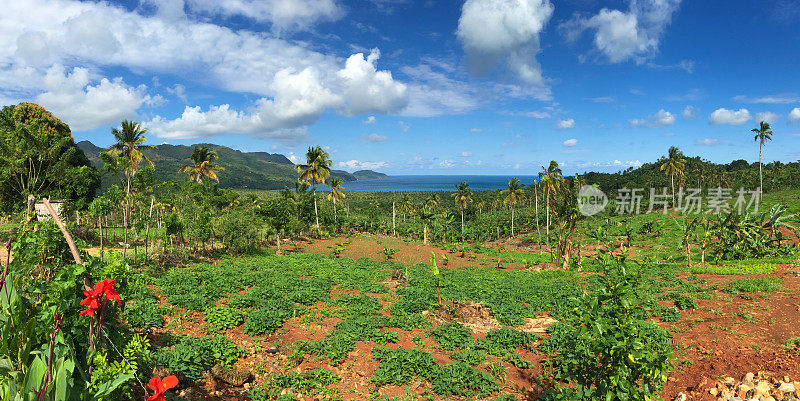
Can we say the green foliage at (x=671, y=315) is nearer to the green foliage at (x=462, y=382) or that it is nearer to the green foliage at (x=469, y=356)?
the green foliage at (x=469, y=356)

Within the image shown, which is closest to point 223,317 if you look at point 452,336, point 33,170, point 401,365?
point 401,365

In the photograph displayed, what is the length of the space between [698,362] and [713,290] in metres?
9.25

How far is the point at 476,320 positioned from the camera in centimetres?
1306

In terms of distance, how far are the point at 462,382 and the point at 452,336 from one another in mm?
2977

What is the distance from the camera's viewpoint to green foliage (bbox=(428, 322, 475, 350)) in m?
10.7

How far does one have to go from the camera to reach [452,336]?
36.6 feet

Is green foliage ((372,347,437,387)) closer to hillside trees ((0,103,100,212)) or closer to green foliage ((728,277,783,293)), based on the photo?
green foliage ((728,277,783,293))

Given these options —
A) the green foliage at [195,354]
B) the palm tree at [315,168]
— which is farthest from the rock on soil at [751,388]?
the palm tree at [315,168]

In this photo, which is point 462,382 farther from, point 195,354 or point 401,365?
point 195,354

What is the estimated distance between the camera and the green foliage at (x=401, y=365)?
327 inches

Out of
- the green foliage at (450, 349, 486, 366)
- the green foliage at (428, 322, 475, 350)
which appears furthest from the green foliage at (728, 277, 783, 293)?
the green foliage at (450, 349, 486, 366)

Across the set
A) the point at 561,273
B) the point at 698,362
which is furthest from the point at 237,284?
the point at 561,273

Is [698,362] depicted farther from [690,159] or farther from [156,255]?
[690,159]

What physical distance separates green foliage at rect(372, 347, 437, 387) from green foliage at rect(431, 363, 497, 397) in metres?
0.32
